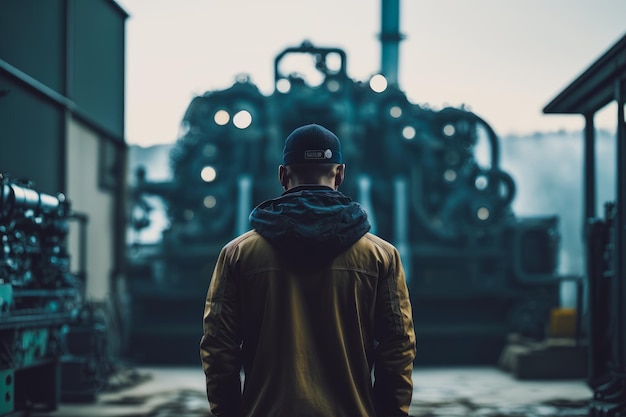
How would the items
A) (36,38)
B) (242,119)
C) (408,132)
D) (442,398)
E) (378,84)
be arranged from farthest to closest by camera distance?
(378,84)
(408,132)
(242,119)
(442,398)
(36,38)

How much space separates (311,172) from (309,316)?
507mm

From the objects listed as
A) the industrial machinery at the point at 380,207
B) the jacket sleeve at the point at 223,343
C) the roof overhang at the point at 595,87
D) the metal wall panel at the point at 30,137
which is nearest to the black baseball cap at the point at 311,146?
the jacket sleeve at the point at 223,343

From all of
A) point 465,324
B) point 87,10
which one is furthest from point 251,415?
point 465,324

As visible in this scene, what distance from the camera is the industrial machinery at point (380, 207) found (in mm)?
16297

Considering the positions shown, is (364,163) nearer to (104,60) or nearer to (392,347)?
(104,60)

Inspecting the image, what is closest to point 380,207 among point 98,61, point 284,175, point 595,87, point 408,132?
point 408,132

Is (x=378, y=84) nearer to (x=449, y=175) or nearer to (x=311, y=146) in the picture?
(x=449, y=175)

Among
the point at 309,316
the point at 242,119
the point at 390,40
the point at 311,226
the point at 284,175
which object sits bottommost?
the point at 309,316

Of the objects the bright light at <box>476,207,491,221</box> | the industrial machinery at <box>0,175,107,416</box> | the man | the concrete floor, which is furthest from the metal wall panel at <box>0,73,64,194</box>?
the bright light at <box>476,207,491,221</box>

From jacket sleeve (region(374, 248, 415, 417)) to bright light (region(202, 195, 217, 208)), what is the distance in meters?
14.1

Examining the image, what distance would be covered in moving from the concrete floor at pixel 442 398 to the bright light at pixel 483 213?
330 cm

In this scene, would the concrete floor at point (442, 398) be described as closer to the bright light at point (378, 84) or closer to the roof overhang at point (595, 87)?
the roof overhang at point (595, 87)

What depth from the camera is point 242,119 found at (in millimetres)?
17016

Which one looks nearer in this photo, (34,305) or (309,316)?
(309,316)
